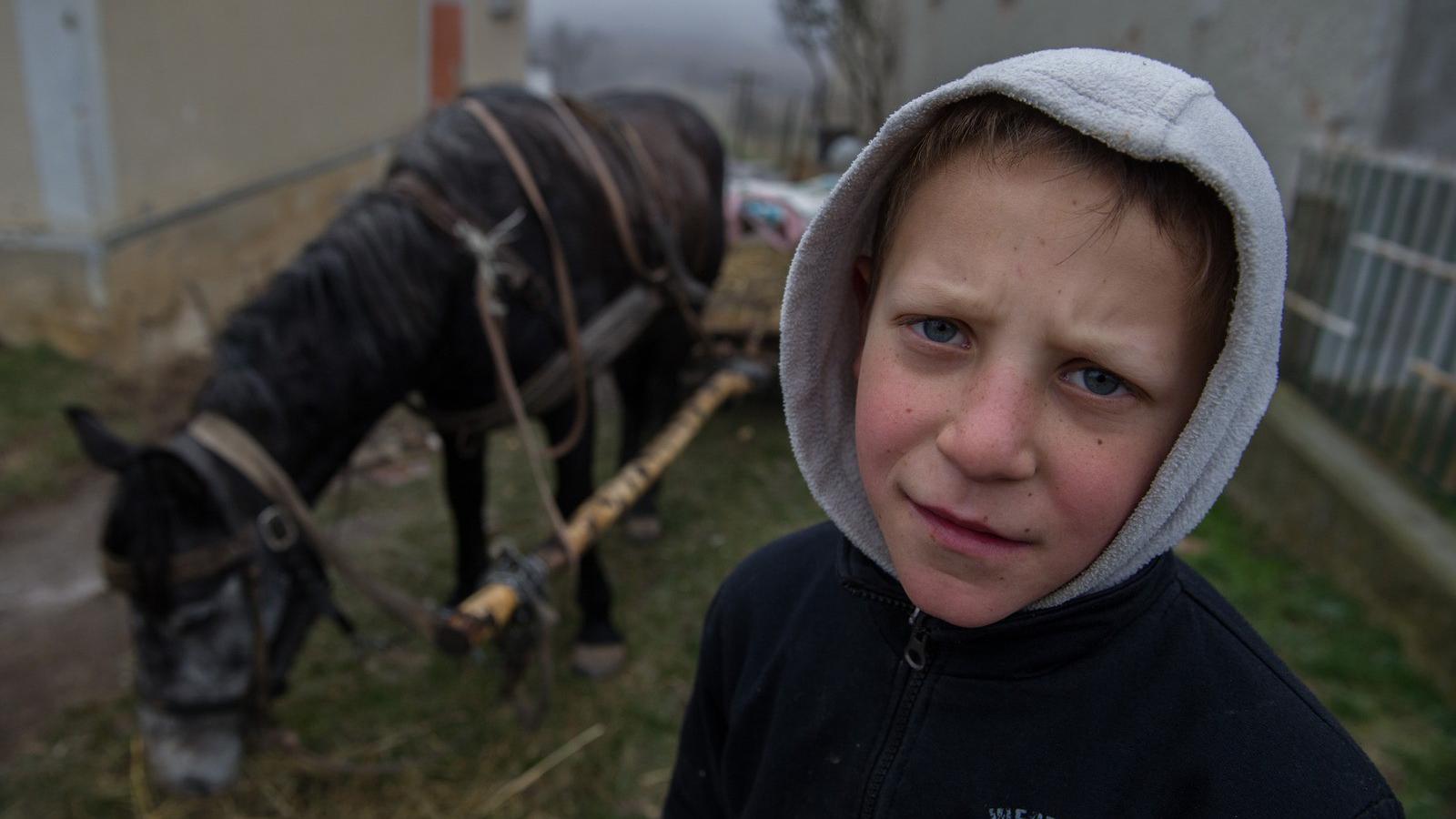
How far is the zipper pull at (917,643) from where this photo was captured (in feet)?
2.91

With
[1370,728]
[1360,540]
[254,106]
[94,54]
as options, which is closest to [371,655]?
[1370,728]

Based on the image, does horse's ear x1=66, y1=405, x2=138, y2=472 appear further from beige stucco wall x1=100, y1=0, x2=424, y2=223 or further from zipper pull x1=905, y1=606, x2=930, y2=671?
beige stucco wall x1=100, y1=0, x2=424, y2=223

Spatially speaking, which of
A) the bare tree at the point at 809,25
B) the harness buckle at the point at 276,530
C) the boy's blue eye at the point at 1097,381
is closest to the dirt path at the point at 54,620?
the harness buckle at the point at 276,530

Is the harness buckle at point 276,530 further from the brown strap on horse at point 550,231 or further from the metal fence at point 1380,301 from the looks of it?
the metal fence at point 1380,301

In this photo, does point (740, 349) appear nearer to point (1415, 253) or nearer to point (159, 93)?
point (1415, 253)

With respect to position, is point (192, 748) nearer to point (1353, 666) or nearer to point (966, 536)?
point (966, 536)

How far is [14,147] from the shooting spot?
525 cm

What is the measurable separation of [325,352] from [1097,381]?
2027mm

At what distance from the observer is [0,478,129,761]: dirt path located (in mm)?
2988

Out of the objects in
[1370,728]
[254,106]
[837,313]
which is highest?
[837,313]

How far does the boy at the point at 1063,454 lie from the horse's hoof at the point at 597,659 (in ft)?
7.31

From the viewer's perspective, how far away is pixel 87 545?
13.3 feet

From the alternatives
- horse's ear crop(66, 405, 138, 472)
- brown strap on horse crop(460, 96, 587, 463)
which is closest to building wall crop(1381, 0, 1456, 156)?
brown strap on horse crop(460, 96, 587, 463)

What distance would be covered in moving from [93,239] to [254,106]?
1806 millimetres
